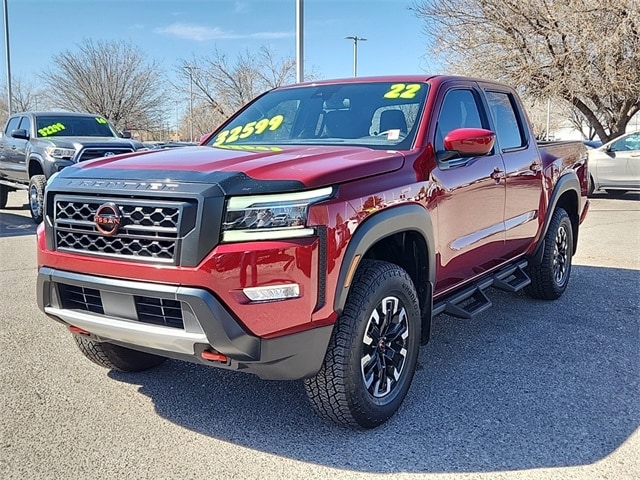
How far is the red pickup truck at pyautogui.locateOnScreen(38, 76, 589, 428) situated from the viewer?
2.58 m

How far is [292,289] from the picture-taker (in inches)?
102

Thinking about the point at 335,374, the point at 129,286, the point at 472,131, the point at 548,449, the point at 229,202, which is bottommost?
Answer: the point at 548,449

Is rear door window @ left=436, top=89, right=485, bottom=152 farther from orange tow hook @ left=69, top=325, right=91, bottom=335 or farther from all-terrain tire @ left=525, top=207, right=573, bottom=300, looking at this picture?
orange tow hook @ left=69, top=325, right=91, bottom=335

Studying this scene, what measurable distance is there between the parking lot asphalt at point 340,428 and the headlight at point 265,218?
1.06 metres

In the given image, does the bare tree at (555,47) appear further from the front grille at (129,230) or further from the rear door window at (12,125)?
the front grille at (129,230)

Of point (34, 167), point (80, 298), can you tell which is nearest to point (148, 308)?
point (80, 298)

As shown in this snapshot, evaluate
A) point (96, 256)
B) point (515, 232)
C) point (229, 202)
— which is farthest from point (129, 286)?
point (515, 232)

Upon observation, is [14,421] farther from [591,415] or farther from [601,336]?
[601,336]

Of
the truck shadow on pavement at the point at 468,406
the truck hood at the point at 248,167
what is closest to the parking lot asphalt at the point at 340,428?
the truck shadow on pavement at the point at 468,406

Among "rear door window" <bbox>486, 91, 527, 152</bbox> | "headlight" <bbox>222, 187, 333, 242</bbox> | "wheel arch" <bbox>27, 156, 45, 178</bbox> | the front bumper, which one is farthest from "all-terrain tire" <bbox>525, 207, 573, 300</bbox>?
"wheel arch" <bbox>27, 156, 45, 178</bbox>

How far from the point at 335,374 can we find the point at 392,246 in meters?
0.91

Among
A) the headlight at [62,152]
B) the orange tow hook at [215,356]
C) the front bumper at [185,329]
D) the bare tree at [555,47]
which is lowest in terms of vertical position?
the orange tow hook at [215,356]

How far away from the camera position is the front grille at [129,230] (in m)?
2.62

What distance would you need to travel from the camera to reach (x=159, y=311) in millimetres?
2713
